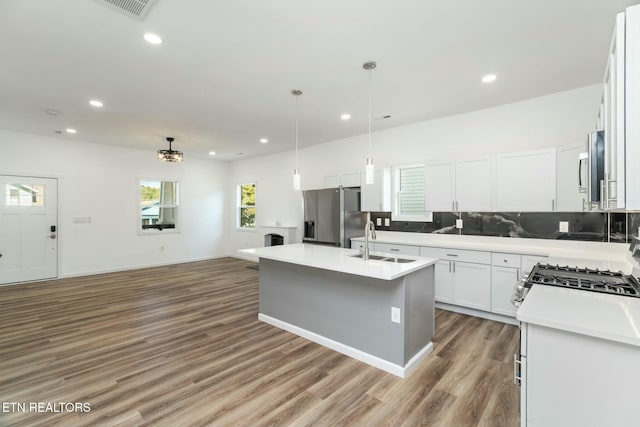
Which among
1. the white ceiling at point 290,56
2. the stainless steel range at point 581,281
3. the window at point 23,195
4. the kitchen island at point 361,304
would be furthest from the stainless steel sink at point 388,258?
the window at point 23,195

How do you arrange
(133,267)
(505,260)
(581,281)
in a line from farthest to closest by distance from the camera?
(133,267) < (505,260) < (581,281)

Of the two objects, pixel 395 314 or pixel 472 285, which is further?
pixel 472 285

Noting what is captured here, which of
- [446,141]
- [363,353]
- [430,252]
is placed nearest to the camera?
[363,353]

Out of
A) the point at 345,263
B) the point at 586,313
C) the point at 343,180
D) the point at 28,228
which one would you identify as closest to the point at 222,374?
the point at 345,263

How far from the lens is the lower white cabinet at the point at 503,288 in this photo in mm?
3230

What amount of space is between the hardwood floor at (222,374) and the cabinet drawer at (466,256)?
0.74 m

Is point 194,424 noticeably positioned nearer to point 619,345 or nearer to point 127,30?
point 619,345

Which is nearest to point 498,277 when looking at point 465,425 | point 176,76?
point 465,425

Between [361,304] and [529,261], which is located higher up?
[529,261]

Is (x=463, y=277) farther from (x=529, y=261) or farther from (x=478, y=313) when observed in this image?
(x=529, y=261)

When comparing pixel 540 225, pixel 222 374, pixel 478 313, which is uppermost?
pixel 540 225

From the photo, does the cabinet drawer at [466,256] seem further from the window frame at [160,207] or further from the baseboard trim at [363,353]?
the window frame at [160,207]

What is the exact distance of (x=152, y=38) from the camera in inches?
92.6

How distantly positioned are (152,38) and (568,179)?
14.3 feet
